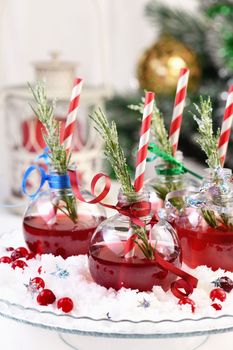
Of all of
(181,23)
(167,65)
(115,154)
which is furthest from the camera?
(181,23)

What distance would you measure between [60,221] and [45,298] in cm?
18

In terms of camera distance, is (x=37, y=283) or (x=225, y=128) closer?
(x=37, y=283)

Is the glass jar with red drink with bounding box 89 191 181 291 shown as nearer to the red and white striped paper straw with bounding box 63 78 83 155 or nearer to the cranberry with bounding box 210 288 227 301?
the cranberry with bounding box 210 288 227 301

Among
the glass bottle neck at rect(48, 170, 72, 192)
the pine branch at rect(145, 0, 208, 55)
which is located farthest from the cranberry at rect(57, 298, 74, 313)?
the pine branch at rect(145, 0, 208, 55)

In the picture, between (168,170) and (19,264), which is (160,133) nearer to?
(168,170)

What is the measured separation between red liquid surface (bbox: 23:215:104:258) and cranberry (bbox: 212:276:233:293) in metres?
0.21

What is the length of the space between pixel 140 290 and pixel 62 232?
0.18m

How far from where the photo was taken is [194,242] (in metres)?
0.97

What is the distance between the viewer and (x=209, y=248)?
0.95m

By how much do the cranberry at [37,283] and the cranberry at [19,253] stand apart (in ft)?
0.39

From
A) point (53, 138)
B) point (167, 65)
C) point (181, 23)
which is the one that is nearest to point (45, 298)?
point (53, 138)

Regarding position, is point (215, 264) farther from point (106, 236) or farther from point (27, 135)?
point (27, 135)

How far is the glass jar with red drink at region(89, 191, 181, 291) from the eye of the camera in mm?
883

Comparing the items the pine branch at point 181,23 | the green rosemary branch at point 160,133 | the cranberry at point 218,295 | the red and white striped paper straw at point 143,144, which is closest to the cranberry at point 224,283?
the cranberry at point 218,295
